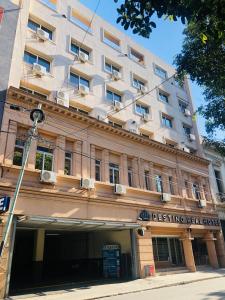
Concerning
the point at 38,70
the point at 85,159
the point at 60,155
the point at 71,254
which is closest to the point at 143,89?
the point at 38,70

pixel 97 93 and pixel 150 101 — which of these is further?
pixel 150 101

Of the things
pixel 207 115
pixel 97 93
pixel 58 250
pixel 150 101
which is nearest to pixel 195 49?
pixel 207 115

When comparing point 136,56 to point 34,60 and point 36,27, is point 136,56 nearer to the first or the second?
point 36,27

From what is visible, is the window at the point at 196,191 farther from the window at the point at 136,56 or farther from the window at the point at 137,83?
the window at the point at 136,56

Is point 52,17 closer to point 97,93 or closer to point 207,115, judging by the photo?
point 97,93

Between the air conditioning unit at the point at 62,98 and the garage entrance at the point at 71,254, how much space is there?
24.4 ft

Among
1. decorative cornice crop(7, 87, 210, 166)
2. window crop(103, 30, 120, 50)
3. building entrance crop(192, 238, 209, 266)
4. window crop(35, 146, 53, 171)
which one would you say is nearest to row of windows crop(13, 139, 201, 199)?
window crop(35, 146, 53, 171)

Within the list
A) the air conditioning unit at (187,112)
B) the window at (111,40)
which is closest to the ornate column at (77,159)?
the window at (111,40)

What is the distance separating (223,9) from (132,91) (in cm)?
1766

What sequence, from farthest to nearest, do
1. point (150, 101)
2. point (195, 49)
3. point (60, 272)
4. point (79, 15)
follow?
1. point (150, 101)
2. point (79, 15)
3. point (60, 272)
4. point (195, 49)

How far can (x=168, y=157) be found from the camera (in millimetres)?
22109

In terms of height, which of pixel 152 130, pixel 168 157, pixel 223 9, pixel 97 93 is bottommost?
pixel 223 9

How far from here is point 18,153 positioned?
13.8 metres

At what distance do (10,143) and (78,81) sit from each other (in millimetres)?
8017
